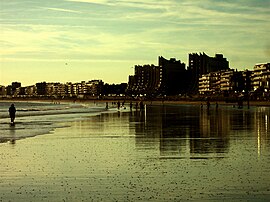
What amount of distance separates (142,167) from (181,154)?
363cm

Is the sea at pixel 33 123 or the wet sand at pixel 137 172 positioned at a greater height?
the wet sand at pixel 137 172

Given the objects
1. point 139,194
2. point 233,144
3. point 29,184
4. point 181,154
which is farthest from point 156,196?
point 233,144

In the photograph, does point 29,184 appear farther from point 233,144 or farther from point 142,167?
point 233,144

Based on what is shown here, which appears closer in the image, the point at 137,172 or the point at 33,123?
the point at 137,172

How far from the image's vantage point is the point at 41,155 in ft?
63.0

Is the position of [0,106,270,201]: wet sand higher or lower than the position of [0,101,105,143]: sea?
higher

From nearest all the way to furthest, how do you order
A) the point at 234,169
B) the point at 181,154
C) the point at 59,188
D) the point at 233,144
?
the point at 59,188, the point at 234,169, the point at 181,154, the point at 233,144

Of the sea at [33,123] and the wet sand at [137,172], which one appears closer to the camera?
the wet sand at [137,172]

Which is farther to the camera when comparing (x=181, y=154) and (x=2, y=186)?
(x=181, y=154)

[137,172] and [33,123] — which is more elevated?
[137,172]

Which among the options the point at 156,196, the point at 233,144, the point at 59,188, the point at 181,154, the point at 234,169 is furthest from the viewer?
the point at 233,144

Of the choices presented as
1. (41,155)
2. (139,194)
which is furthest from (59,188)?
(41,155)

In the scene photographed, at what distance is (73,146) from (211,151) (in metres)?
6.84

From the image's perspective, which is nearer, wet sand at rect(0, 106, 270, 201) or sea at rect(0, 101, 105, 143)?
wet sand at rect(0, 106, 270, 201)
